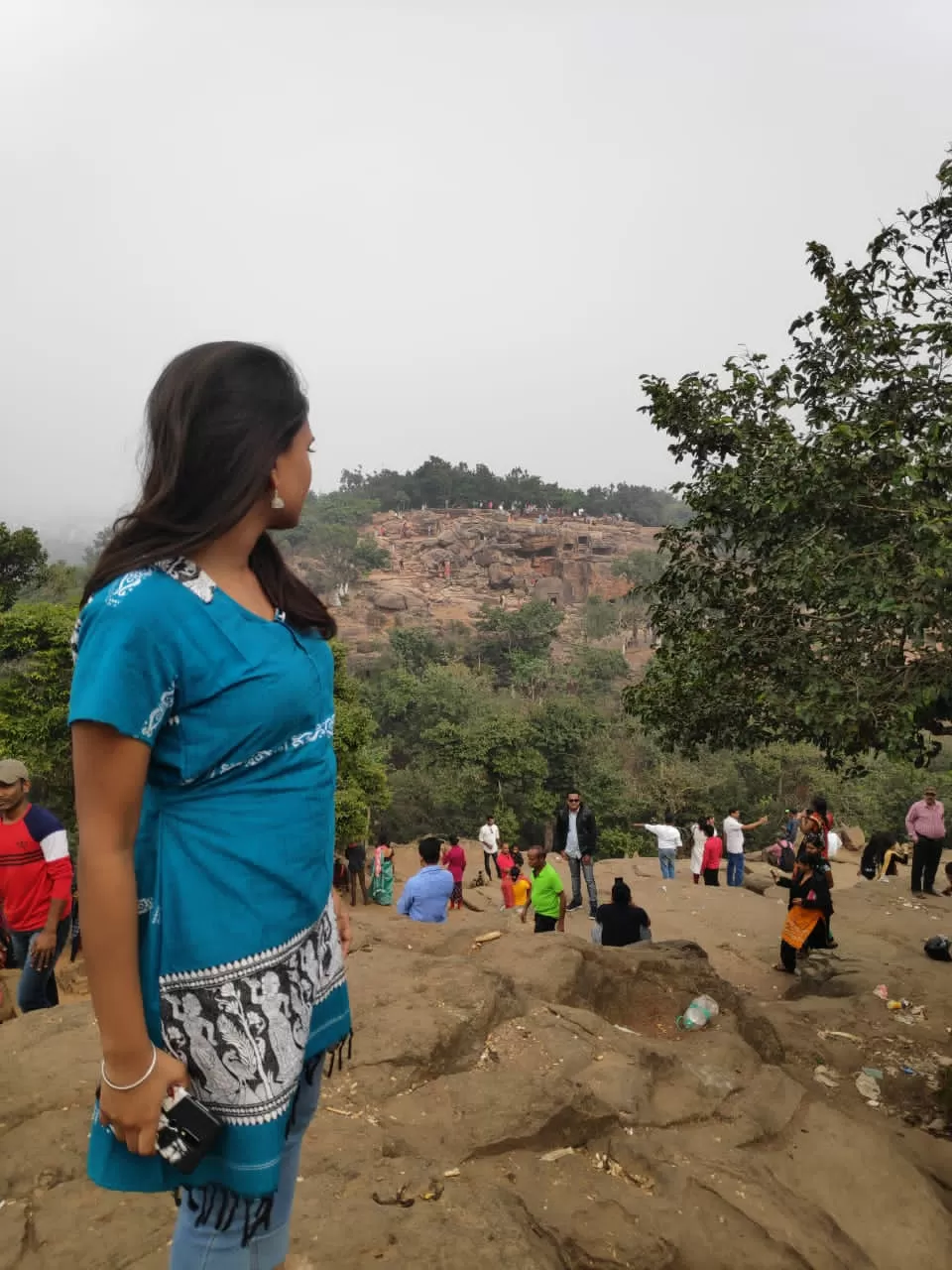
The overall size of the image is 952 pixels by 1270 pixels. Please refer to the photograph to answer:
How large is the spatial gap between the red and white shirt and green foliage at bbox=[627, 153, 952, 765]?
4064 mm

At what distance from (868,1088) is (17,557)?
Answer: 18088 millimetres

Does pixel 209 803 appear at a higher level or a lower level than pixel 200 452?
lower

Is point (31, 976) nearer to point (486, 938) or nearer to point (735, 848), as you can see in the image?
point (486, 938)

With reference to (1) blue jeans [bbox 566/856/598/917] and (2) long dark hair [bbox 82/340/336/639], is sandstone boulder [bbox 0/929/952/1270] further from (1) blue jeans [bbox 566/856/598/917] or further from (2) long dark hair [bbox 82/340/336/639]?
(1) blue jeans [bbox 566/856/598/917]

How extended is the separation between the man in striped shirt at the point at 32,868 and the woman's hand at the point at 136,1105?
277cm

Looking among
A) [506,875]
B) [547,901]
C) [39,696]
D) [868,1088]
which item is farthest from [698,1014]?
[39,696]

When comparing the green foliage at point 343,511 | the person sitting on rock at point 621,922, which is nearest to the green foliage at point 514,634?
the green foliage at point 343,511

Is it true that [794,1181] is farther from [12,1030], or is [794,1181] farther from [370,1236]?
[12,1030]

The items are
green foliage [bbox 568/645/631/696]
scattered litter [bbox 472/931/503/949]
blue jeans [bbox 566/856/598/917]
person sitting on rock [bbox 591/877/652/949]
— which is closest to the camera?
scattered litter [bbox 472/931/503/949]

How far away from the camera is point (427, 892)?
6117 millimetres

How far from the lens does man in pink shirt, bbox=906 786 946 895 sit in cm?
894

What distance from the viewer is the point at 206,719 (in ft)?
3.45

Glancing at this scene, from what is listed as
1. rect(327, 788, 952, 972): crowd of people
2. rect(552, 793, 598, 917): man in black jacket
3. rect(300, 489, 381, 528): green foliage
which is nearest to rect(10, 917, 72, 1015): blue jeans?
rect(327, 788, 952, 972): crowd of people

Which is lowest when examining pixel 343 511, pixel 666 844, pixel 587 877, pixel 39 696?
pixel 666 844
